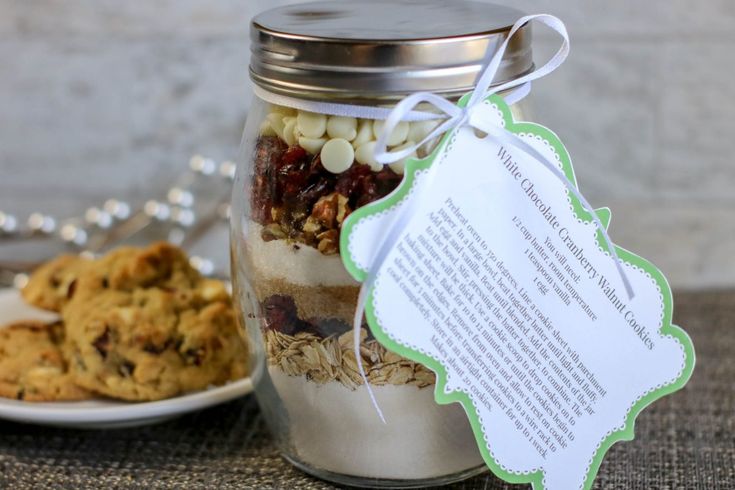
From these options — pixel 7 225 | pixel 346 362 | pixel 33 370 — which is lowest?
pixel 7 225

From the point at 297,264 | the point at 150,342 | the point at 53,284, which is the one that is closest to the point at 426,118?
the point at 297,264

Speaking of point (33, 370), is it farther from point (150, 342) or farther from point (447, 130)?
point (447, 130)

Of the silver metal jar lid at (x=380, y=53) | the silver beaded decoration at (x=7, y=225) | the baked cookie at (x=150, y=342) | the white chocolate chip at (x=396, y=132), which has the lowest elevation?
the silver beaded decoration at (x=7, y=225)

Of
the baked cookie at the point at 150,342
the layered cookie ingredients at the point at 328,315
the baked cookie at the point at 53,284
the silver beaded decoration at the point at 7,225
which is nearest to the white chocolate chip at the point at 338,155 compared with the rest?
the layered cookie ingredients at the point at 328,315

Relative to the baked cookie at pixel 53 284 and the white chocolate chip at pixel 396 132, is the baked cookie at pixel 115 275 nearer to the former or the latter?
the baked cookie at pixel 53 284

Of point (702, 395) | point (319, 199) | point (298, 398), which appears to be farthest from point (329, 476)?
point (702, 395)

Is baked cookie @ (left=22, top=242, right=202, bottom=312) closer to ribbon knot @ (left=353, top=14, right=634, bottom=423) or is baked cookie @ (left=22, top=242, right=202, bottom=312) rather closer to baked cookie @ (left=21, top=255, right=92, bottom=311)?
baked cookie @ (left=21, top=255, right=92, bottom=311)

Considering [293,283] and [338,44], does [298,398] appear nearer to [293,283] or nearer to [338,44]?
[293,283]

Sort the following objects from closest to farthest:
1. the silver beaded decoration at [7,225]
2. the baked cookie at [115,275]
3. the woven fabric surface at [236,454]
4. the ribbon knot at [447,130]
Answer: the ribbon knot at [447,130] < the woven fabric surface at [236,454] < the baked cookie at [115,275] < the silver beaded decoration at [7,225]
